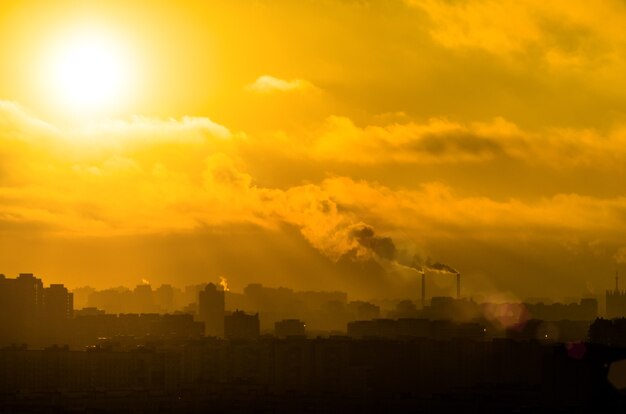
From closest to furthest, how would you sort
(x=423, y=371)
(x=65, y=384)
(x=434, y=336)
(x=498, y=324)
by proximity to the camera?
(x=65, y=384)
(x=423, y=371)
(x=434, y=336)
(x=498, y=324)

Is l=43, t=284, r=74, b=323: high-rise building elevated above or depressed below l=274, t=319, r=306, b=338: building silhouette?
above

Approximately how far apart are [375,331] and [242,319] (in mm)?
16731

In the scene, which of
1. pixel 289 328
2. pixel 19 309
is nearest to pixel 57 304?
pixel 19 309

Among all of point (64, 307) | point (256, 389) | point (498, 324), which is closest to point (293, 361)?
point (256, 389)

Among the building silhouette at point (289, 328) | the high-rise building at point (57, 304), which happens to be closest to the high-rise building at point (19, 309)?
the high-rise building at point (57, 304)

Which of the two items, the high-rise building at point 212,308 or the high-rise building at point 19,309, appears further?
the high-rise building at point 212,308

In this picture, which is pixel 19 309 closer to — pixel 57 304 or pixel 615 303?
pixel 57 304

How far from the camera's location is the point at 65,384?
118 metres

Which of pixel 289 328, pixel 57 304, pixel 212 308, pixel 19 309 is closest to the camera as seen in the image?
pixel 19 309

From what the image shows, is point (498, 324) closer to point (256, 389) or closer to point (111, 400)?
point (256, 389)

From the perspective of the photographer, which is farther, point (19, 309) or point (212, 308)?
point (212, 308)

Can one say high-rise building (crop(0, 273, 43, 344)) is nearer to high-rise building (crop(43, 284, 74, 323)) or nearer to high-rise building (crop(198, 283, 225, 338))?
high-rise building (crop(43, 284, 74, 323))

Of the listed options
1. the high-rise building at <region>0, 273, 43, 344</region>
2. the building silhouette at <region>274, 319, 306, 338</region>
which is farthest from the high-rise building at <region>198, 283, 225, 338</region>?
the high-rise building at <region>0, 273, 43, 344</region>

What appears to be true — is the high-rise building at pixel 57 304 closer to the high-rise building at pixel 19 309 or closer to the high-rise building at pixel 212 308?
the high-rise building at pixel 19 309
